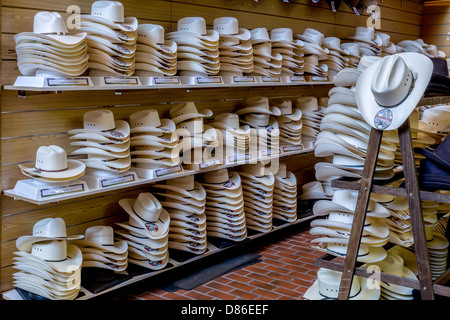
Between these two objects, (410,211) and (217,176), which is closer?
(410,211)

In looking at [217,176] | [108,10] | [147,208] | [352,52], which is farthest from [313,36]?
[147,208]

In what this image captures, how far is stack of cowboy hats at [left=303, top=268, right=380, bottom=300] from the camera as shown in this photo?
113 inches

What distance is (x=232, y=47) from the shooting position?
13.8 ft

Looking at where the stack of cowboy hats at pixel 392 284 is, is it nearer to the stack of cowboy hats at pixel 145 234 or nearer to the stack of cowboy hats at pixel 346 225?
the stack of cowboy hats at pixel 346 225

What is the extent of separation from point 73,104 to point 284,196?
2245 mm

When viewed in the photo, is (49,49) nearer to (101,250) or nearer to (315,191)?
(101,250)

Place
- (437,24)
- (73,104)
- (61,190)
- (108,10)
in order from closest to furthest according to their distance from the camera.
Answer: (61,190), (108,10), (73,104), (437,24)

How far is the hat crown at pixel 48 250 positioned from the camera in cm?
314

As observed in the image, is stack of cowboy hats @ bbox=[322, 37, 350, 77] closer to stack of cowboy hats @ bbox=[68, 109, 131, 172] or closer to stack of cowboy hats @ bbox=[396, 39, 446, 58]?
stack of cowboy hats @ bbox=[396, 39, 446, 58]

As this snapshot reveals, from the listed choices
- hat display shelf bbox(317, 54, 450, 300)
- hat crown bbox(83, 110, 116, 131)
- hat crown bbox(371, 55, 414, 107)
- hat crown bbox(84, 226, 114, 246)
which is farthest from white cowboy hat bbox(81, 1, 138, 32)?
hat crown bbox(371, 55, 414, 107)

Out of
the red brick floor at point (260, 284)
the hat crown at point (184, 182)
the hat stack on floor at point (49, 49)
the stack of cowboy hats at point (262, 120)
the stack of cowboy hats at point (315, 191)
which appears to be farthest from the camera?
the stack of cowboy hats at point (315, 191)

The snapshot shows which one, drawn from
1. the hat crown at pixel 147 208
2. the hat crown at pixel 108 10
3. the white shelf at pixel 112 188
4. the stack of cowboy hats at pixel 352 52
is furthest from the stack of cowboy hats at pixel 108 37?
the stack of cowboy hats at pixel 352 52

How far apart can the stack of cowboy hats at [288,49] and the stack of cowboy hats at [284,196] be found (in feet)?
2.91
